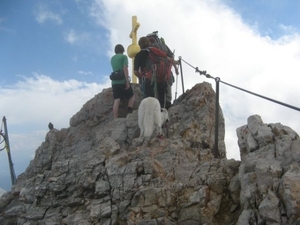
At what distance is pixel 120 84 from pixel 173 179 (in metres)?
5.54

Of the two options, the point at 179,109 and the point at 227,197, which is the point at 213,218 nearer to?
the point at 227,197

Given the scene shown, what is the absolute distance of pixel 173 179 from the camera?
9516 millimetres

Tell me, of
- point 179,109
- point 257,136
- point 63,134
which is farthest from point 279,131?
point 63,134

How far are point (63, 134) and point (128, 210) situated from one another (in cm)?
685

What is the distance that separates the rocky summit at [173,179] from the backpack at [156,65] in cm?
133

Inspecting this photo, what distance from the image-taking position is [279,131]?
866cm

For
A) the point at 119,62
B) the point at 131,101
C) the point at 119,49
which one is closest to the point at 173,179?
the point at 131,101

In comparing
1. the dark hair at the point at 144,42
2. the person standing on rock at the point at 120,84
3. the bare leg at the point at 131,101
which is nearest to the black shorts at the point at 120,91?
the person standing on rock at the point at 120,84

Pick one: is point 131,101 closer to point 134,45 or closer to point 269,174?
point 134,45

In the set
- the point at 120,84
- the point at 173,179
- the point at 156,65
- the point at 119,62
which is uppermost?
the point at 119,62

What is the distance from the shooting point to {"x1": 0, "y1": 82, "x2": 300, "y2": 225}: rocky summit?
23.6 ft

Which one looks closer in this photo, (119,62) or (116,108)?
(116,108)

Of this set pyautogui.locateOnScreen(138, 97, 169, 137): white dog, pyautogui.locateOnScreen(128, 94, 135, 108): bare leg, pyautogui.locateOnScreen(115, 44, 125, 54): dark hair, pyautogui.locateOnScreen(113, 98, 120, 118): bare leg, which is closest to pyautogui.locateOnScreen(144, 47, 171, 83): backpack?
pyautogui.locateOnScreen(128, 94, 135, 108): bare leg

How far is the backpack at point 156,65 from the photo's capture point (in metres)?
13.2
